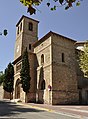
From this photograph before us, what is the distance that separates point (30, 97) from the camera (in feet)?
103

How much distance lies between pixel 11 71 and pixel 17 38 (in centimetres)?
839

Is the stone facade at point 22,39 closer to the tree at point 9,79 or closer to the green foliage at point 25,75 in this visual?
the tree at point 9,79

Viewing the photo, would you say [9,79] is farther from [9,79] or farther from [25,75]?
[25,75]

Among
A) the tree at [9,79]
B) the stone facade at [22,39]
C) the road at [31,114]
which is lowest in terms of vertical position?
the road at [31,114]

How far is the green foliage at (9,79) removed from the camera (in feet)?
127

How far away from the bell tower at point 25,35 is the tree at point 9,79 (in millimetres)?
3392

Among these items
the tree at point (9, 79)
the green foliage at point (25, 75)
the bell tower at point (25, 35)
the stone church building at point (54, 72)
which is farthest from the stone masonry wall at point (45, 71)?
the tree at point (9, 79)

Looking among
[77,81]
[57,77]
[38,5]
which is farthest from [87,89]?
[38,5]

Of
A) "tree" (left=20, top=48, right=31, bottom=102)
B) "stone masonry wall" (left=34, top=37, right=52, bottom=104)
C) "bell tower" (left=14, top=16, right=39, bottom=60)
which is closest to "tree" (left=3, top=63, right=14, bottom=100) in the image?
"bell tower" (left=14, top=16, right=39, bottom=60)

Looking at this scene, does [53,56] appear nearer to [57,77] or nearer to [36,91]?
[57,77]

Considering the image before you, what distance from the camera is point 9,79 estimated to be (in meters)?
39.9

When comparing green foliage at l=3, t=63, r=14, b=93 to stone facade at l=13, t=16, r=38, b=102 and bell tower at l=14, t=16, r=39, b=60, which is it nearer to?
stone facade at l=13, t=16, r=38, b=102

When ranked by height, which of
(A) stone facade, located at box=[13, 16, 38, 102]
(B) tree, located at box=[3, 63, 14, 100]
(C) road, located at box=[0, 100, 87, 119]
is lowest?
(C) road, located at box=[0, 100, 87, 119]

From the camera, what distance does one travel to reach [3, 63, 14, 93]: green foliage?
127 ft
